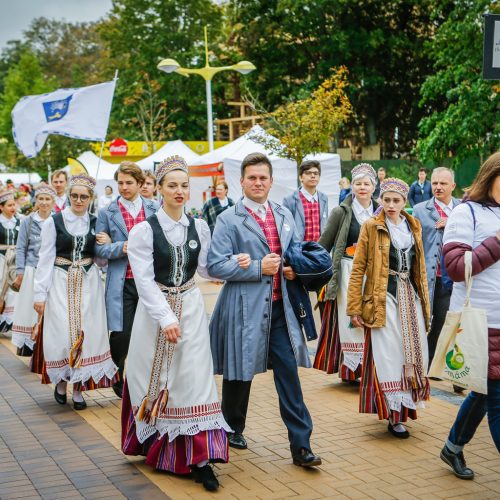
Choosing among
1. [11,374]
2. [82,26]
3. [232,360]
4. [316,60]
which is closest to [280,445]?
[232,360]

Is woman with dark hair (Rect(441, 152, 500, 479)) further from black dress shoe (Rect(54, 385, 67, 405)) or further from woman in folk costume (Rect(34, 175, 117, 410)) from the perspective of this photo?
black dress shoe (Rect(54, 385, 67, 405))

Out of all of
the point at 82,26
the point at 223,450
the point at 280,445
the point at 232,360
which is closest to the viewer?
the point at 223,450

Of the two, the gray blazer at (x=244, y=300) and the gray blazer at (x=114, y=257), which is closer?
the gray blazer at (x=244, y=300)

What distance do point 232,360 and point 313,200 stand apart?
15.2 feet

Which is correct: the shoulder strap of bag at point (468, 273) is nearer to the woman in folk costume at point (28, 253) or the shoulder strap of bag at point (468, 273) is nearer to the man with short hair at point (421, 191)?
the woman in folk costume at point (28, 253)

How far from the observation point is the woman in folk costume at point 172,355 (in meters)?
5.36

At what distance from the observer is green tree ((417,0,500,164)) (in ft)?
78.3

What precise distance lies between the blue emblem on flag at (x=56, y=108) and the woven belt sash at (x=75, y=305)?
527 centimetres

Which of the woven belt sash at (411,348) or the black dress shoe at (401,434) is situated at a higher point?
the woven belt sash at (411,348)

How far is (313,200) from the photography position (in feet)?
33.1

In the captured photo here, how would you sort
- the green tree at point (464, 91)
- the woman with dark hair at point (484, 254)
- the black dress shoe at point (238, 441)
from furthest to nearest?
the green tree at point (464, 91), the black dress shoe at point (238, 441), the woman with dark hair at point (484, 254)

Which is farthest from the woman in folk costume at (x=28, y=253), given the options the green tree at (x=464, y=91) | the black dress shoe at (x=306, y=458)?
the green tree at (x=464, y=91)

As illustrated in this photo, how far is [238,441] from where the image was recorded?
6211 millimetres

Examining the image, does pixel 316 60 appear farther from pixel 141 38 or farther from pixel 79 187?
pixel 79 187
